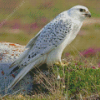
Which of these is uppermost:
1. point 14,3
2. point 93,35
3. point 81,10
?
point 81,10

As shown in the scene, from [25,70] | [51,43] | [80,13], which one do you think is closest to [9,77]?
[25,70]

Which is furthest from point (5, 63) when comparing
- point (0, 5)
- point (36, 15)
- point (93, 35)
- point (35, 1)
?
point (35, 1)

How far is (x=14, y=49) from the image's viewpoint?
321 inches

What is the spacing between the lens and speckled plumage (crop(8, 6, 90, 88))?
7.20 meters

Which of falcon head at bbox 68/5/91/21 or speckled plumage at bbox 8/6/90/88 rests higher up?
falcon head at bbox 68/5/91/21

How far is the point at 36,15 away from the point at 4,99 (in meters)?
22.7

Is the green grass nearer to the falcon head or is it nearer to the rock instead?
the rock

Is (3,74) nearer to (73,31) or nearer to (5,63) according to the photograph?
(5,63)

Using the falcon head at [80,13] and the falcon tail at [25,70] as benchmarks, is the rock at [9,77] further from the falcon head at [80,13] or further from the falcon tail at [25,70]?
the falcon head at [80,13]

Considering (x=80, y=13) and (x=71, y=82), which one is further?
(x=80, y=13)

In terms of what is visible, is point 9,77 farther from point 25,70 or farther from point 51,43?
point 51,43

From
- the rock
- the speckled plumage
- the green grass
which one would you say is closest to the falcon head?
the speckled plumage

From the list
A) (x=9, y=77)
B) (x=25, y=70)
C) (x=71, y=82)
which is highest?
(x=25, y=70)

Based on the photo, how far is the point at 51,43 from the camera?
7.18m
